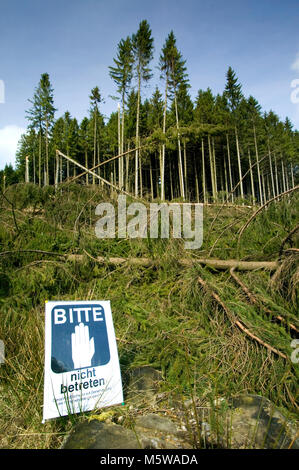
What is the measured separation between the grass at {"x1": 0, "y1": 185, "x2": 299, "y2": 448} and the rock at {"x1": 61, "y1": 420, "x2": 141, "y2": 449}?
0.15 m

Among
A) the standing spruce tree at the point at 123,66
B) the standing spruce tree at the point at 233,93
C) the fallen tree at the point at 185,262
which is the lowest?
the fallen tree at the point at 185,262

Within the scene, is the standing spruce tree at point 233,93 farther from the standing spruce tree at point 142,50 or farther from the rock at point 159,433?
the rock at point 159,433

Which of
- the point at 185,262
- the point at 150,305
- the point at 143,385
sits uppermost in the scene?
the point at 185,262

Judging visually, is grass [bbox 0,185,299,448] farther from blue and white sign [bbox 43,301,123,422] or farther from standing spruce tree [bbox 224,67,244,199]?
standing spruce tree [bbox 224,67,244,199]

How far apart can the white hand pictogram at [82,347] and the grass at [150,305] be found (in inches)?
12.0

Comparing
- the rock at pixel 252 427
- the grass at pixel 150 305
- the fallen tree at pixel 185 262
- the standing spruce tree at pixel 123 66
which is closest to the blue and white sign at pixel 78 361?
the grass at pixel 150 305

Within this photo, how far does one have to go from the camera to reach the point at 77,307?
1952 mm

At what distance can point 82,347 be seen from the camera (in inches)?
71.2

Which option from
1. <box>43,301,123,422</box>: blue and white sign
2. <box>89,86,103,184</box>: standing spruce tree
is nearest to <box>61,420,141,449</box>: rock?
<box>43,301,123,422</box>: blue and white sign

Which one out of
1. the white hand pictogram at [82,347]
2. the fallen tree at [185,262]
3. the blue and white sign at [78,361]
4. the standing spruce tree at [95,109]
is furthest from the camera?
the standing spruce tree at [95,109]

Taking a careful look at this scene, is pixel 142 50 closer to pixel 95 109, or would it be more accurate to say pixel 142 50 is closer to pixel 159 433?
pixel 95 109

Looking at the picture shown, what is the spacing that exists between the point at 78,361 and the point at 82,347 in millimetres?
89

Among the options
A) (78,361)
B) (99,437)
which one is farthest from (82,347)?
(99,437)

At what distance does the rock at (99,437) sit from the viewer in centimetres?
134
